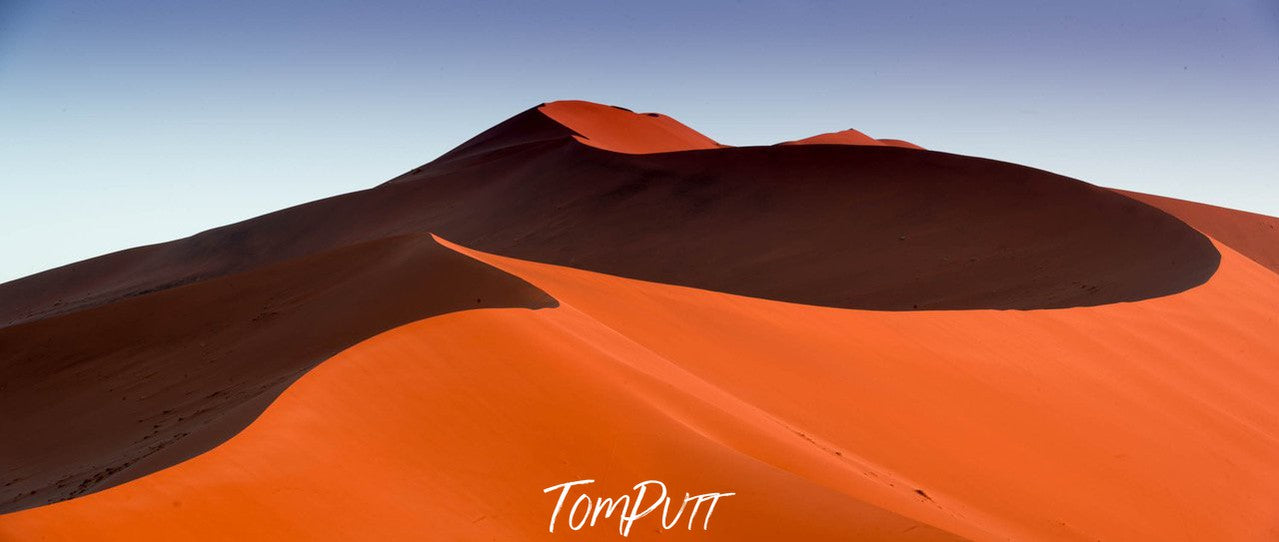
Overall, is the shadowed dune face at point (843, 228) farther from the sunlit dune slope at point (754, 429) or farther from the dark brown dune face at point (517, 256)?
the sunlit dune slope at point (754, 429)

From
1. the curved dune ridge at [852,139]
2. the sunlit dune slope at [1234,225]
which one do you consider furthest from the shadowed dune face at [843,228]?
the curved dune ridge at [852,139]

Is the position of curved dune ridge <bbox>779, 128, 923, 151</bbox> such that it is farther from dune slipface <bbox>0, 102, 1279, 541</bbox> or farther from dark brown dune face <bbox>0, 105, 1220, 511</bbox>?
→ dune slipface <bbox>0, 102, 1279, 541</bbox>

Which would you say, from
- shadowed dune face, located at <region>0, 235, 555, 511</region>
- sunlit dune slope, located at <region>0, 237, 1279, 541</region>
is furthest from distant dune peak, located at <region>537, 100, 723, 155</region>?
sunlit dune slope, located at <region>0, 237, 1279, 541</region>

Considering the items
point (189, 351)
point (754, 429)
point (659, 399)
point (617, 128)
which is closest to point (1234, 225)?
point (617, 128)

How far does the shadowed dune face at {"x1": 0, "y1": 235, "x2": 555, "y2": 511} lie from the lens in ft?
24.2

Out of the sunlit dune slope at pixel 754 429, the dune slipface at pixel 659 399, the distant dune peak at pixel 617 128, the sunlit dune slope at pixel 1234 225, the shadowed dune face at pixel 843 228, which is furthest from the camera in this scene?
the distant dune peak at pixel 617 128

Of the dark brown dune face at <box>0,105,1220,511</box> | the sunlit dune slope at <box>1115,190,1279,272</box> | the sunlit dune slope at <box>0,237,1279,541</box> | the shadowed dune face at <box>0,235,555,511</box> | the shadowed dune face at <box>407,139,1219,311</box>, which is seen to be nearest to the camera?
the sunlit dune slope at <box>0,237,1279,541</box>

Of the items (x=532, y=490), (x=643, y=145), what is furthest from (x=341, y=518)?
(x=643, y=145)

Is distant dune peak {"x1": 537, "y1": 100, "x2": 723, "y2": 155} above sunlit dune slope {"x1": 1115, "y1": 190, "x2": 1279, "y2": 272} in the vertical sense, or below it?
above

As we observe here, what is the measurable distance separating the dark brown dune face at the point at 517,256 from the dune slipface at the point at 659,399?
8 cm

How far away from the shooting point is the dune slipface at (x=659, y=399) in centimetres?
570

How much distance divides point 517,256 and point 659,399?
23567mm

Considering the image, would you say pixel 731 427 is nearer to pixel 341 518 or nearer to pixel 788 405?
pixel 788 405

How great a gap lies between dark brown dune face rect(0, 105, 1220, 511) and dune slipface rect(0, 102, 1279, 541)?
0.25ft
